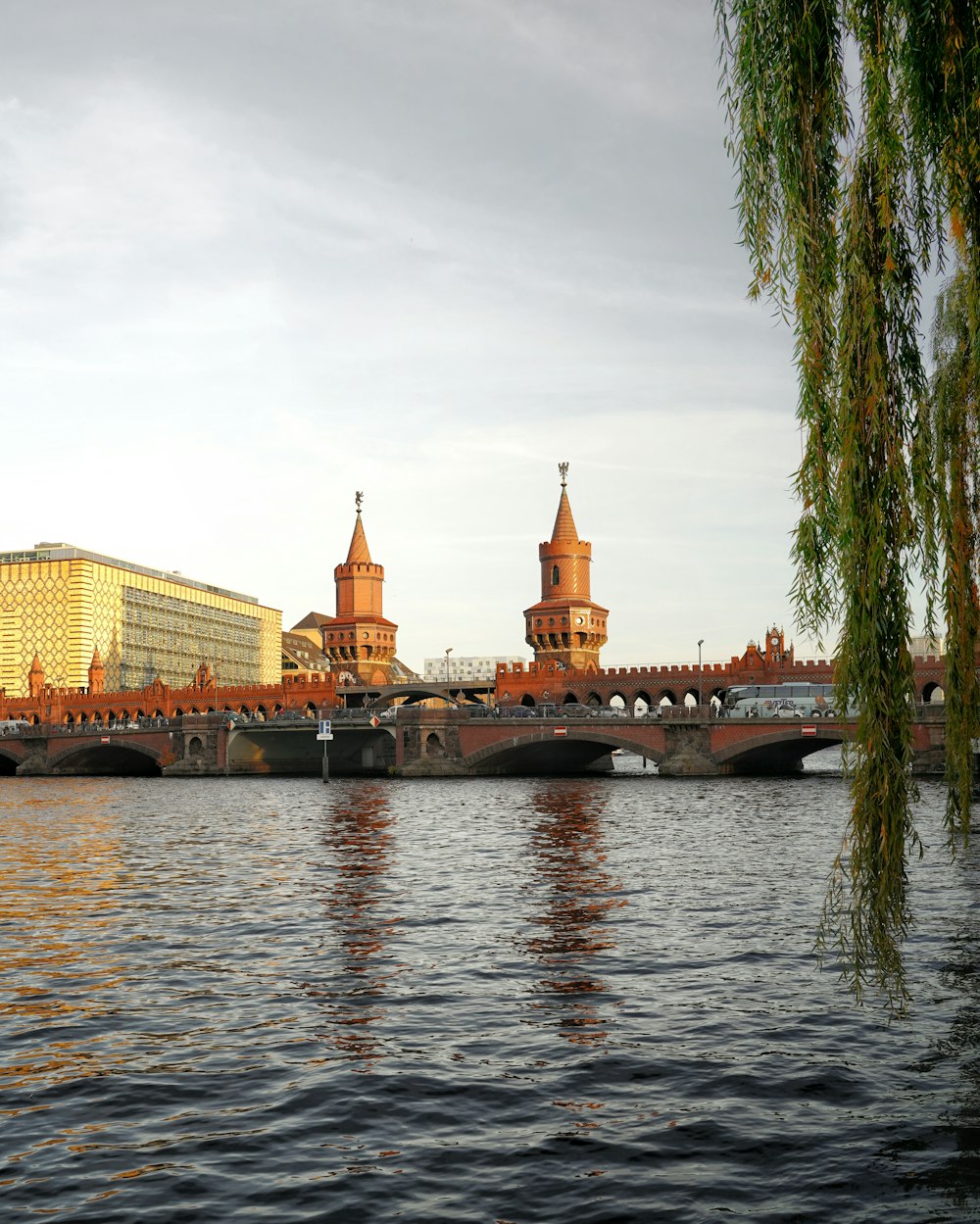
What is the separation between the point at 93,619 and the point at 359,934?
459 ft

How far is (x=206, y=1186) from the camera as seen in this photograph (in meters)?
9.73

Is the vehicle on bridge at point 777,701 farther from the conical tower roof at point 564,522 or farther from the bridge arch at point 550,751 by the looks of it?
the conical tower roof at point 564,522

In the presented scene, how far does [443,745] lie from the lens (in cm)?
7894

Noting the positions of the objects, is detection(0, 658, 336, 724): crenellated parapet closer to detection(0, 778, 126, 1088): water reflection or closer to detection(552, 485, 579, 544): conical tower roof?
detection(552, 485, 579, 544): conical tower roof

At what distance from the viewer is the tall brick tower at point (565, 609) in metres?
107

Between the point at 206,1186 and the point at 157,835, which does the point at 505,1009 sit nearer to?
the point at 206,1186

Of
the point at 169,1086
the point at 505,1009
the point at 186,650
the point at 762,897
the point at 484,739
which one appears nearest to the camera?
the point at 169,1086

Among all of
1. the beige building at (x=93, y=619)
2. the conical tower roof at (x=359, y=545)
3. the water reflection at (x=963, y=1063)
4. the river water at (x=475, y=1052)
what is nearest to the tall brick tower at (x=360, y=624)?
the conical tower roof at (x=359, y=545)

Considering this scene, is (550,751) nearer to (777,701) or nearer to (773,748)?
(773,748)

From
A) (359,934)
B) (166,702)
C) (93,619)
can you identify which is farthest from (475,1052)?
(93,619)

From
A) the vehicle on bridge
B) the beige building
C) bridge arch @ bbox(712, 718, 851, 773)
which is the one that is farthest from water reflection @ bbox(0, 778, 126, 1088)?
the beige building

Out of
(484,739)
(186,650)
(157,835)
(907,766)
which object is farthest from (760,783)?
(186,650)

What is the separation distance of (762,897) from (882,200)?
661 inches

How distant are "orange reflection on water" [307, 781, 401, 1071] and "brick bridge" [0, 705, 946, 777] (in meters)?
31.7
